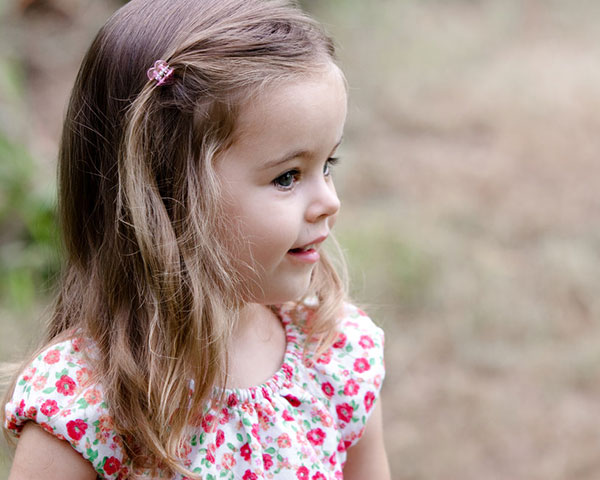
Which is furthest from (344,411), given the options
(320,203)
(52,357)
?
(52,357)

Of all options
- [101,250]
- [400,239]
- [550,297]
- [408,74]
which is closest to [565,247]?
[550,297]

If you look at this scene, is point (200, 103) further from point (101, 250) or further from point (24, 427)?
point (24, 427)

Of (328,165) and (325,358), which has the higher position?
(328,165)

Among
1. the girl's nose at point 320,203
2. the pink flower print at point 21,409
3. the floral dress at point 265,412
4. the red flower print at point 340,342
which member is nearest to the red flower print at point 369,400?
the floral dress at point 265,412

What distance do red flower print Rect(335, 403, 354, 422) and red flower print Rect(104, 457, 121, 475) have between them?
0.41m

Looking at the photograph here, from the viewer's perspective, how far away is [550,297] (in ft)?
12.1

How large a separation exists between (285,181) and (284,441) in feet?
1.46

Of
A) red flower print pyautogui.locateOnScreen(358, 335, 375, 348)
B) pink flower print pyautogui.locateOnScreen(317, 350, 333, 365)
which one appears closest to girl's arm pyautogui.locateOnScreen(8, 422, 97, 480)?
pink flower print pyautogui.locateOnScreen(317, 350, 333, 365)

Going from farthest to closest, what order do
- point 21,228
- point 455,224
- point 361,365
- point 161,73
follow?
point 455,224 < point 21,228 < point 361,365 < point 161,73

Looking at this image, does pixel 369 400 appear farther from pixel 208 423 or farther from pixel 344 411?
pixel 208 423

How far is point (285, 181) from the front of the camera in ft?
4.37

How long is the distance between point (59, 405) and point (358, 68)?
4.79m

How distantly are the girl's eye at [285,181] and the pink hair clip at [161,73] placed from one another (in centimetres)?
23

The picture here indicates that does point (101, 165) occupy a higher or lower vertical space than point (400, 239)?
higher
